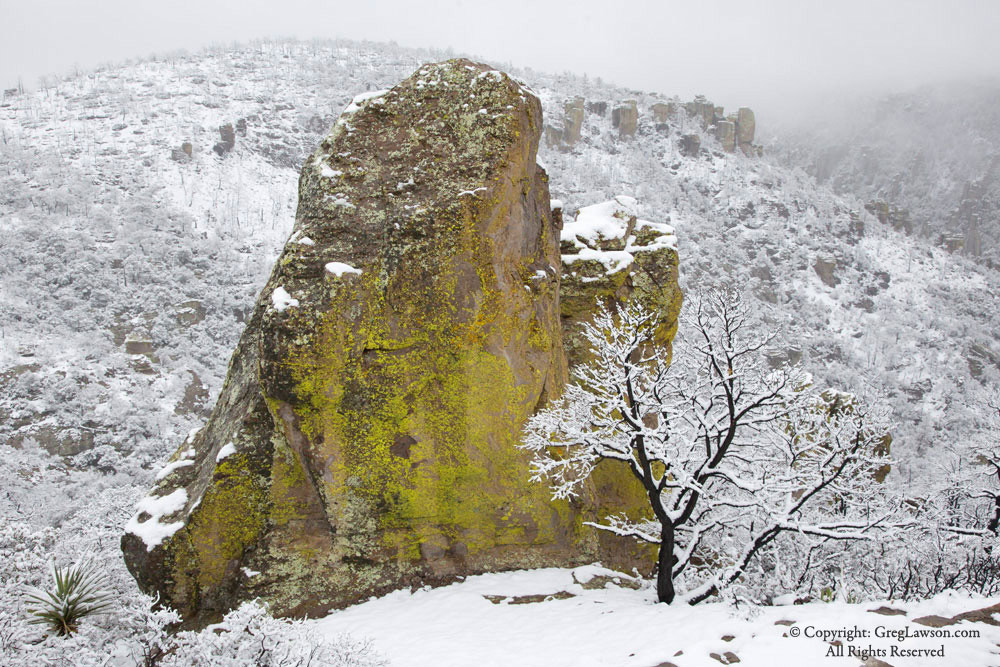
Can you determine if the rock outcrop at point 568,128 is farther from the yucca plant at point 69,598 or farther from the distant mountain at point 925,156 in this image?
the yucca plant at point 69,598

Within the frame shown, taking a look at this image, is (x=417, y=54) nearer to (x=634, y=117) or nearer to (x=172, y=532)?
(x=634, y=117)

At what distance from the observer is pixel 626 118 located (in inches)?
4235

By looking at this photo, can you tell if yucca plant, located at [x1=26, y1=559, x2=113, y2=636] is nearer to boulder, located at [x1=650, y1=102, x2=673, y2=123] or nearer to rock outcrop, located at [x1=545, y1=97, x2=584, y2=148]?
rock outcrop, located at [x1=545, y1=97, x2=584, y2=148]

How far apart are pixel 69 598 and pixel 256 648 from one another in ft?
8.91

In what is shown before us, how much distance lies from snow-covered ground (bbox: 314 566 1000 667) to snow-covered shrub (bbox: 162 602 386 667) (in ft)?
3.14

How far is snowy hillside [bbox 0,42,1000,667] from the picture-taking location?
7.28 meters

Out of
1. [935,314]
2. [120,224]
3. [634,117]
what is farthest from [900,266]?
[120,224]

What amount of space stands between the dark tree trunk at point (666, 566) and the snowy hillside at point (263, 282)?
29 cm

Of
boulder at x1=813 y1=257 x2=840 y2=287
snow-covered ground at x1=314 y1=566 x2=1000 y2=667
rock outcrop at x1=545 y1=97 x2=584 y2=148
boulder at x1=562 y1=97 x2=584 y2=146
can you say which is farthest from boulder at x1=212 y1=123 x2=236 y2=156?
boulder at x1=813 y1=257 x2=840 y2=287

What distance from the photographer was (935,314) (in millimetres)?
72625

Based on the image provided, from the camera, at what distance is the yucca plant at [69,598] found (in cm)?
621

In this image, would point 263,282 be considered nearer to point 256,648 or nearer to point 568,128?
point 256,648

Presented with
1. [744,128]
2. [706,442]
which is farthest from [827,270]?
[706,442]

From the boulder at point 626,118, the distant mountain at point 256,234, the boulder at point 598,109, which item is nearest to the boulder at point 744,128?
the distant mountain at point 256,234
